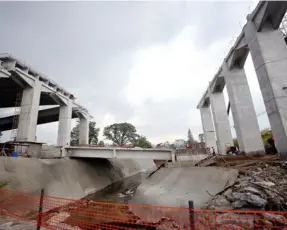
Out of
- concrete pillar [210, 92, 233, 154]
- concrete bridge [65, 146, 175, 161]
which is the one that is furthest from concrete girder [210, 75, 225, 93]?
concrete bridge [65, 146, 175, 161]

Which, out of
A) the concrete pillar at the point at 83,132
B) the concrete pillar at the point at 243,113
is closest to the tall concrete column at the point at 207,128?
the concrete pillar at the point at 243,113

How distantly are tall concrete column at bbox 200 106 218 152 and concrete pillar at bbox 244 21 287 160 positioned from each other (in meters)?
15.8

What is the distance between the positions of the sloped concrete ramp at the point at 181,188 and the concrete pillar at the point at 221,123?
36.8ft

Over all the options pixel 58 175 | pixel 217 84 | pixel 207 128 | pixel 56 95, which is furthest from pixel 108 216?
pixel 56 95

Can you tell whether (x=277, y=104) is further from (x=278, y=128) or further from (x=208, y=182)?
(x=208, y=182)

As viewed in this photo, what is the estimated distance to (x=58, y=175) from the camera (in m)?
16.5

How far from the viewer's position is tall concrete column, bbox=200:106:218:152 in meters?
27.6

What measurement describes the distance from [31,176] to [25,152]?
5.17 metres

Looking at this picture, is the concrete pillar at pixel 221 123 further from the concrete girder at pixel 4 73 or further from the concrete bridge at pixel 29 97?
the concrete girder at pixel 4 73

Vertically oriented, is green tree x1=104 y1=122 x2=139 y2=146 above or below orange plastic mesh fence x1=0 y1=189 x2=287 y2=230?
above

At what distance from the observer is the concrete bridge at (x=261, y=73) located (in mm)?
11867

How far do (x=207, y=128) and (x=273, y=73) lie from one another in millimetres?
17128

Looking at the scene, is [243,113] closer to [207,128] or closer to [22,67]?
[207,128]

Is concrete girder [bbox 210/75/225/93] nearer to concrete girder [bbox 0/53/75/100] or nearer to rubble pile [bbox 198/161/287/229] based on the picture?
rubble pile [bbox 198/161/287/229]
